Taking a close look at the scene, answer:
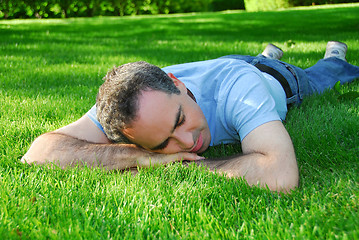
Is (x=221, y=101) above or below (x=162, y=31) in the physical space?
above

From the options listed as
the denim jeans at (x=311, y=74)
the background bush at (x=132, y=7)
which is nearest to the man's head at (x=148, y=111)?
the denim jeans at (x=311, y=74)

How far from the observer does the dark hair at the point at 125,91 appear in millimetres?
2090

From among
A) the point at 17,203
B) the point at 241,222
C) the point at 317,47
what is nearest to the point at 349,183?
the point at 241,222

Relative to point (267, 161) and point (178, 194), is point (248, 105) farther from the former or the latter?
point (178, 194)

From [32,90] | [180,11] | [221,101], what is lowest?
[180,11]

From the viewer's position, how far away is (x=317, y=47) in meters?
6.70

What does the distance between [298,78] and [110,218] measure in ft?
7.87

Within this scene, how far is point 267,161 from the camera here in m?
1.99

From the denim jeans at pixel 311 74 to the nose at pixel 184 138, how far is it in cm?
143

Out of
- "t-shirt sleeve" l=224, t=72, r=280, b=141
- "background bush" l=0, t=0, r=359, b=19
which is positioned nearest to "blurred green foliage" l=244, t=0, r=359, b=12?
"background bush" l=0, t=0, r=359, b=19

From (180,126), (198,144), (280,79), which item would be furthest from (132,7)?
(180,126)

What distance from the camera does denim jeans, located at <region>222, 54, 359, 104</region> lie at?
11.1 feet

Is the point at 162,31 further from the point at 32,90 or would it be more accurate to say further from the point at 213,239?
the point at 213,239

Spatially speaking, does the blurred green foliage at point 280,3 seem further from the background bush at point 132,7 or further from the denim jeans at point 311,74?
the denim jeans at point 311,74
